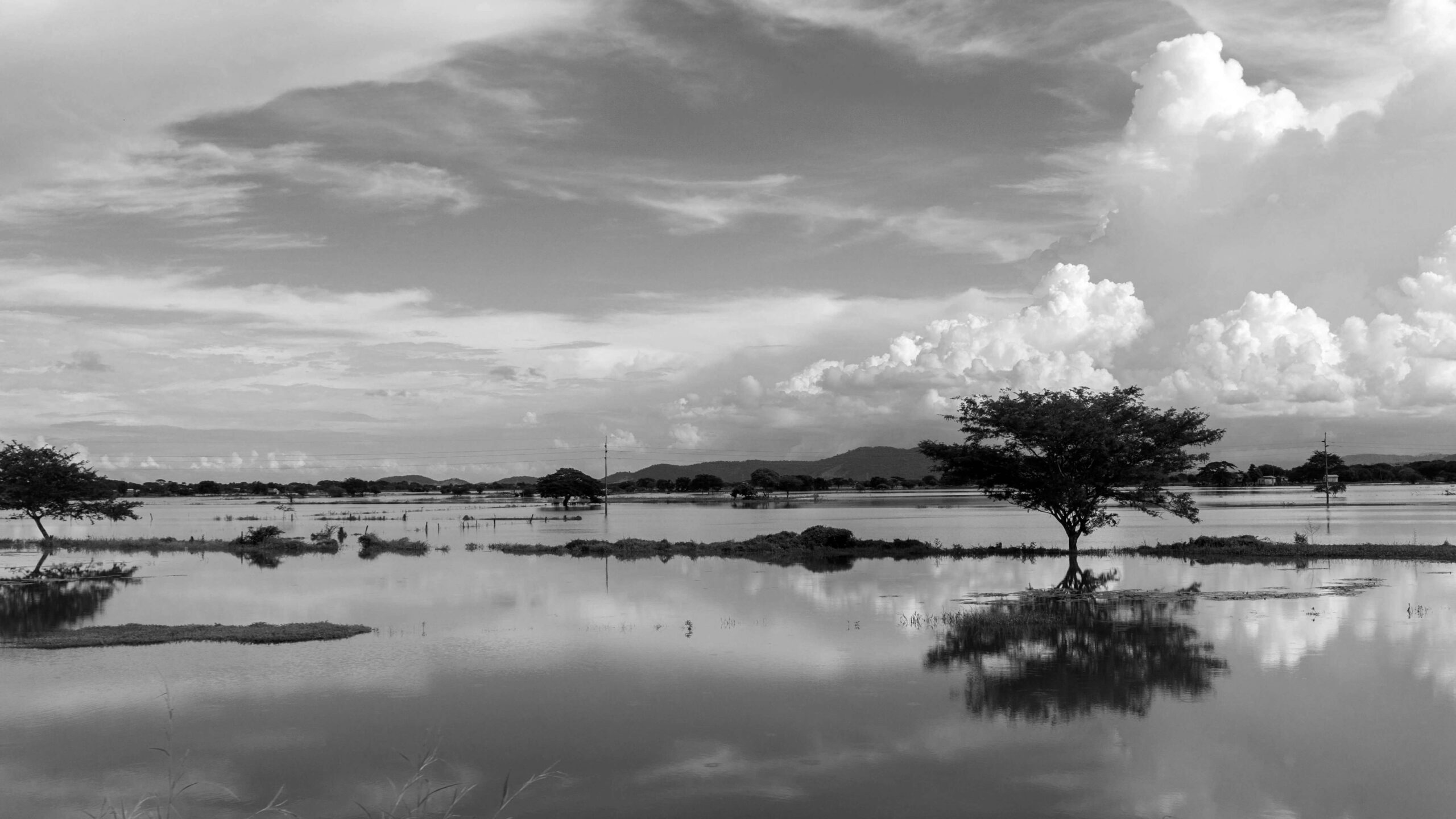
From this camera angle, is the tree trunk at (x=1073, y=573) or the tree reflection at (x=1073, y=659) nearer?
the tree reflection at (x=1073, y=659)

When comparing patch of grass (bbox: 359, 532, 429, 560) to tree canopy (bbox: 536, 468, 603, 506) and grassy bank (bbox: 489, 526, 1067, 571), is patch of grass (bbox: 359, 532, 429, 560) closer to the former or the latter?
grassy bank (bbox: 489, 526, 1067, 571)

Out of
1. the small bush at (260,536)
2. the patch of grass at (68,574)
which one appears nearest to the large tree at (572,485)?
the small bush at (260,536)

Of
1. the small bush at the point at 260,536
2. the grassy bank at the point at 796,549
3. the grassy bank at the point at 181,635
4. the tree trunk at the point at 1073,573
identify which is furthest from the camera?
the small bush at the point at 260,536

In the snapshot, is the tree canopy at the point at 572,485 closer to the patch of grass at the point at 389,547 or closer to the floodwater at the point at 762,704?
the patch of grass at the point at 389,547

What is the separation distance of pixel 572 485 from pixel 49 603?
4344 inches

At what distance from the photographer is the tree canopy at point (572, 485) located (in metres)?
147

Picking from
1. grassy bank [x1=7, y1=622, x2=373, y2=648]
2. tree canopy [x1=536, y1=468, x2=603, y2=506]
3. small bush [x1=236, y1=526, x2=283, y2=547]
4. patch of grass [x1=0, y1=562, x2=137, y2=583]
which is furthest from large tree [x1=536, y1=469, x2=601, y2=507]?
grassy bank [x1=7, y1=622, x2=373, y2=648]

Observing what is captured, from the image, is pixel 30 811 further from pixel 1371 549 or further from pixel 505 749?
pixel 1371 549

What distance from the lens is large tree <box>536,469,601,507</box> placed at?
146875 mm

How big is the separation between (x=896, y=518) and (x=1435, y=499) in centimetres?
7988

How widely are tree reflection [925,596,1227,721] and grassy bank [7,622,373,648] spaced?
53.0ft

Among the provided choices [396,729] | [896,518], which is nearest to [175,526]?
[896,518]

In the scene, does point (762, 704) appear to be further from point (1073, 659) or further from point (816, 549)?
point (816, 549)

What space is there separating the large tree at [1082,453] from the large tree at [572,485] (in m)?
102
